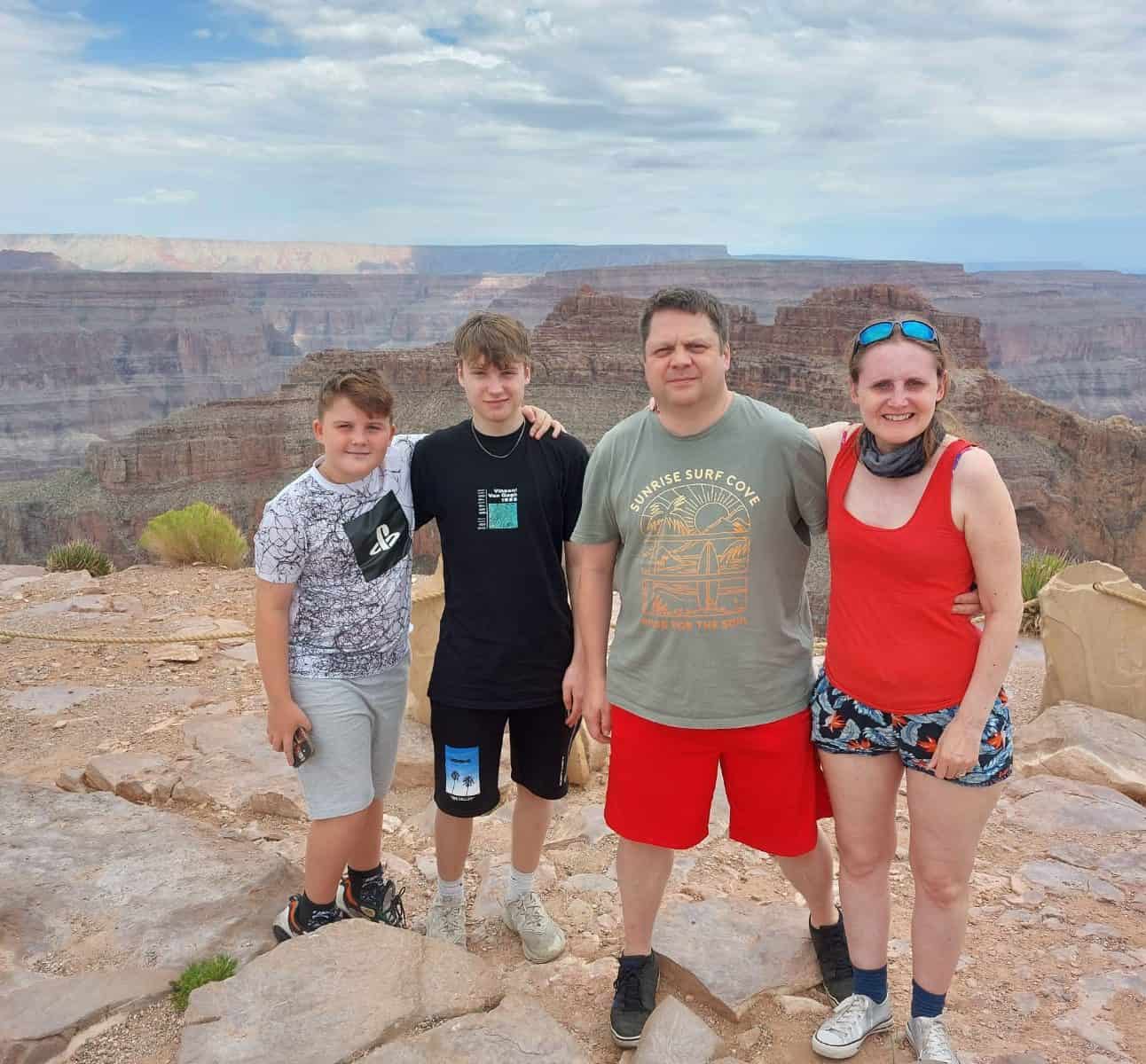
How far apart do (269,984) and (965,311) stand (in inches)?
3086

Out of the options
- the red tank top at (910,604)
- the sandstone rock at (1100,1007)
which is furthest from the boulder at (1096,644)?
the red tank top at (910,604)

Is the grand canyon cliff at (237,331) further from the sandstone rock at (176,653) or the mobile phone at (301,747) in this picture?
the mobile phone at (301,747)

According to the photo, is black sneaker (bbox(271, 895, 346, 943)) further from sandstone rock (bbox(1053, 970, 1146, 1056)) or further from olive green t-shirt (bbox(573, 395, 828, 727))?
sandstone rock (bbox(1053, 970, 1146, 1056))

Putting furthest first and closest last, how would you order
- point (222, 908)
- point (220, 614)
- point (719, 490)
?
point (220, 614)
point (222, 908)
point (719, 490)

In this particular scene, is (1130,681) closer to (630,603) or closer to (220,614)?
(630,603)

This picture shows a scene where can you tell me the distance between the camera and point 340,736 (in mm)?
2840

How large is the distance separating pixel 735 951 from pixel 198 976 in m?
1.57

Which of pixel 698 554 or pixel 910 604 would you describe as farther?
pixel 698 554

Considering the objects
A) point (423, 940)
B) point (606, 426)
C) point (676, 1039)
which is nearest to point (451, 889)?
point (423, 940)

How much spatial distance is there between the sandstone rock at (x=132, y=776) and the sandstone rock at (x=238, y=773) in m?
0.08

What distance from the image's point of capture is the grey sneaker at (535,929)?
3154mm

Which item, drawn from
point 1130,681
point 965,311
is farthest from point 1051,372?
point 1130,681

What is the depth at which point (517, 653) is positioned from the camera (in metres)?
2.83

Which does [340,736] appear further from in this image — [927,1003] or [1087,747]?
[1087,747]
